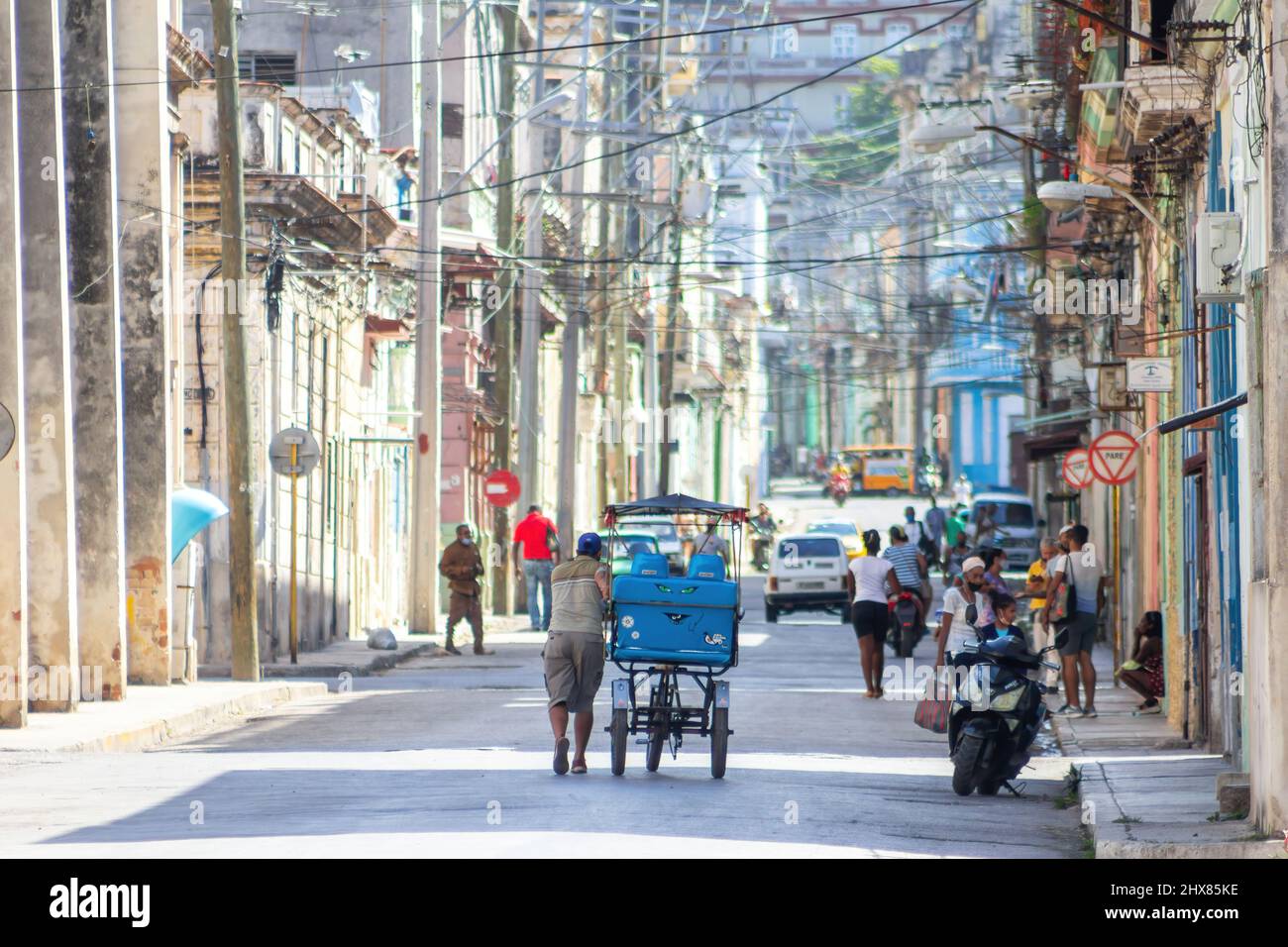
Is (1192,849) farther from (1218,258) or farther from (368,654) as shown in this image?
(368,654)

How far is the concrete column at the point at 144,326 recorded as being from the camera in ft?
82.6

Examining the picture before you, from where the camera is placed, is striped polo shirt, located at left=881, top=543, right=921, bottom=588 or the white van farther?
the white van

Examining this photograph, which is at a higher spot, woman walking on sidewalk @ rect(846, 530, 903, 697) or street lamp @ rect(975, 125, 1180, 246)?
street lamp @ rect(975, 125, 1180, 246)

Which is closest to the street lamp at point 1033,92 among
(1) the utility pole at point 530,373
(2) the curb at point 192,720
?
(1) the utility pole at point 530,373

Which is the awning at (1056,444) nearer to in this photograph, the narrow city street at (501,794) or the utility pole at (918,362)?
the narrow city street at (501,794)

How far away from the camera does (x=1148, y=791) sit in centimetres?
1605

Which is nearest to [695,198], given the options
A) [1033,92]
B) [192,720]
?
[1033,92]

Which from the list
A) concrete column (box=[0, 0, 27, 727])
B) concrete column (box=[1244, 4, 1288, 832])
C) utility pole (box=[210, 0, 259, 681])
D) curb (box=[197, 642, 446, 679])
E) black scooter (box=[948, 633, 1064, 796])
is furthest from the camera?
curb (box=[197, 642, 446, 679])

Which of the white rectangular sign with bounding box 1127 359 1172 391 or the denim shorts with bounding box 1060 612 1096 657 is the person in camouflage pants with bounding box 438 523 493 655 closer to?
the denim shorts with bounding box 1060 612 1096 657

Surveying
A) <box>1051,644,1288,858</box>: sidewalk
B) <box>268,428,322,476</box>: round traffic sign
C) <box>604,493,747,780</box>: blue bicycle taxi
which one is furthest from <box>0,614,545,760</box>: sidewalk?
<box>1051,644,1288,858</box>: sidewalk

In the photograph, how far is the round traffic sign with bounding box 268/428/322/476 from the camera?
93.9 ft

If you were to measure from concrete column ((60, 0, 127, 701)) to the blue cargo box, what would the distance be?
8.48 metres

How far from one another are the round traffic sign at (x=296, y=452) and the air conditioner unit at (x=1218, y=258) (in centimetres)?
1469
